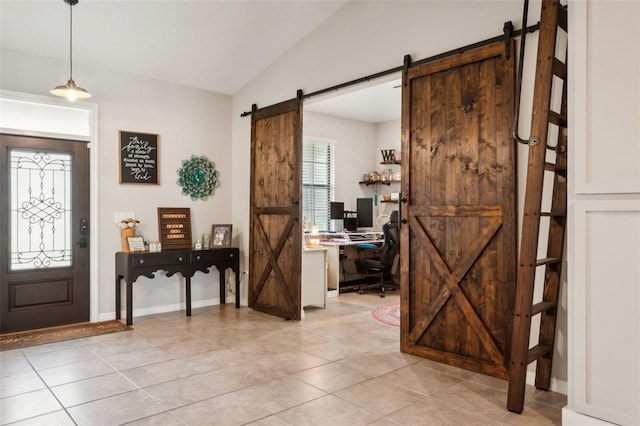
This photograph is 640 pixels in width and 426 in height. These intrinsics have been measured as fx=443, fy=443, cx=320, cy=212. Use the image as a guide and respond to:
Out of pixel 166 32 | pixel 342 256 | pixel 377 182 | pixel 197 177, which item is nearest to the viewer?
pixel 166 32

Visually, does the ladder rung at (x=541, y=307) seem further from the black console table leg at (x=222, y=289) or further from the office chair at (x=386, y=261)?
the black console table leg at (x=222, y=289)

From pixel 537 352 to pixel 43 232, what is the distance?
4.73 meters

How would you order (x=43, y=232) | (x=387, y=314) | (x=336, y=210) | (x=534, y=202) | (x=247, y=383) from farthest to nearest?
1. (x=336, y=210)
2. (x=387, y=314)
3. (x=43, y=232)
4. (x=247, y=383)
5. (x=534, y=202)

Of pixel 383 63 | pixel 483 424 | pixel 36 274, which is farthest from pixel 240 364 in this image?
pixel 383 63

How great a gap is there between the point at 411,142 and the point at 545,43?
137 cm

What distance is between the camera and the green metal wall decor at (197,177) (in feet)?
18.6

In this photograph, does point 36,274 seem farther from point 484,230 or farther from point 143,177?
point 484,230

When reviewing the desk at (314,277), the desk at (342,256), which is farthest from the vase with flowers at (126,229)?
the desk at (342,256)

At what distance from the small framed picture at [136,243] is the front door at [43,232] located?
0.46 m

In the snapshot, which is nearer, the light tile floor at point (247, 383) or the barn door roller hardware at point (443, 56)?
the light tile floor at point (247, 383)

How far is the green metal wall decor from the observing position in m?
5.66
